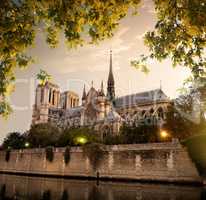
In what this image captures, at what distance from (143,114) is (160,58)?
186ft

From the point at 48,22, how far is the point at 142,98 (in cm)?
5937

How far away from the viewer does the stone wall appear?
1011 inches

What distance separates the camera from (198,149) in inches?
805

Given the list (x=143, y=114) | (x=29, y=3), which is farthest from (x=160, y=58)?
(x=143, y=114)

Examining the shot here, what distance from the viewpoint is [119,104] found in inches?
2741

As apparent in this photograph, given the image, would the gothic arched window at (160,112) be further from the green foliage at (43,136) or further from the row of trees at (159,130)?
the green foliage at (43,136)

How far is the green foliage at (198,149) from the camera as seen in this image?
19938 mm

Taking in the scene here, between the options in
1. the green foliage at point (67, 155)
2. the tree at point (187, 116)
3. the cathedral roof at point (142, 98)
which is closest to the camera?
the tree at point (187, 116)

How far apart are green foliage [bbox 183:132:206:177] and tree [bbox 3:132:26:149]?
123ft

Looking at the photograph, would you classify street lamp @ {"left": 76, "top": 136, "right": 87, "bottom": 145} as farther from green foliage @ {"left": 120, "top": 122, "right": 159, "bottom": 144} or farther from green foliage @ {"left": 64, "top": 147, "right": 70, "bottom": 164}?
green foliage @ {"left": 120, "top": 122, "right": 159, "bottom": 144}

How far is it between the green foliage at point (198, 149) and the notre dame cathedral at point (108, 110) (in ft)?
95.8

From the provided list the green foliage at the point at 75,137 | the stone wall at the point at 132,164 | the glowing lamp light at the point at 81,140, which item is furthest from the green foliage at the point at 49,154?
the glowing lamp light at the point at 81,140

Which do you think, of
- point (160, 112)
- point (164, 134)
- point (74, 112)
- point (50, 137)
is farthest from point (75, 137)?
point (74, 112)

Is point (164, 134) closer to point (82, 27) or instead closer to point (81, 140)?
point (81, 140)
